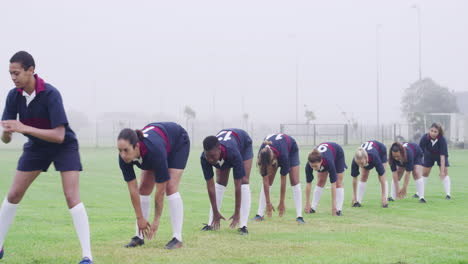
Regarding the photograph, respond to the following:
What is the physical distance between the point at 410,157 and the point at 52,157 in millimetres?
11630

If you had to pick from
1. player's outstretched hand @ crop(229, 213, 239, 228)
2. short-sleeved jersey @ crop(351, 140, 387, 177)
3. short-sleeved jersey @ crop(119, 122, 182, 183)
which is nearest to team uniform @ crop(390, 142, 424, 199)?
short-sleeved jersey @ crop(351, 140, 387, 177)

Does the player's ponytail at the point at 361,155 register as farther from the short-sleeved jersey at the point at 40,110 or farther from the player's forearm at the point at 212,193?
the short-sleeved jersey at the point at 40,110

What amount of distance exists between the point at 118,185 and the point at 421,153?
9.92 m

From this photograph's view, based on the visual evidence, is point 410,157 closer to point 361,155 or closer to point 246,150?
point 361,155

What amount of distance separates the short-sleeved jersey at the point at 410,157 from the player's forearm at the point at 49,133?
11381 mm

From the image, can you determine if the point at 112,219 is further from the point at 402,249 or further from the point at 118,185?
the point at 118,185

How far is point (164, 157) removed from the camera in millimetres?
8117

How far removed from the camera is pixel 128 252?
8227mm

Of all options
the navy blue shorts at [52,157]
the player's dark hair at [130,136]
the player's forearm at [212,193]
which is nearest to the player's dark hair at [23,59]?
the navy blue shorts at [52,157]

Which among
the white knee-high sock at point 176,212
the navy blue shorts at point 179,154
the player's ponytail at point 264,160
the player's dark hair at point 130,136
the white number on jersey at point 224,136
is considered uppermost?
the player's dark hair at point 130,136

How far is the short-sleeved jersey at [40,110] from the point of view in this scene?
7.11 m

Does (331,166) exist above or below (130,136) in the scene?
below

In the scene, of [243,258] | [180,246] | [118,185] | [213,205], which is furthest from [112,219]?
[118,185]

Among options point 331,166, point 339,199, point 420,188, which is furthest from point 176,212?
point 420,188
